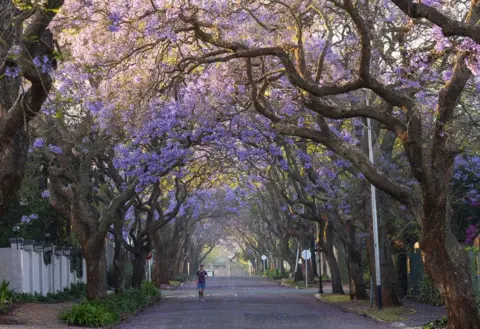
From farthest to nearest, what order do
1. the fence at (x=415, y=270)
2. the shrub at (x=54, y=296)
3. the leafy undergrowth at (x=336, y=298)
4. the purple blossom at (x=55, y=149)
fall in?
the leafy undergrowth at (x=336, y=298) < the fence at (x=415, y=270) < the shrub at (x=54, y=296) < the purple blossom at (x=55, y=149)

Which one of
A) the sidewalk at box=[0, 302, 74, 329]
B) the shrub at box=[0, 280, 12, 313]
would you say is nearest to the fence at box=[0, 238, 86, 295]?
the sidewalk at box=[0, 302, 74, 329]

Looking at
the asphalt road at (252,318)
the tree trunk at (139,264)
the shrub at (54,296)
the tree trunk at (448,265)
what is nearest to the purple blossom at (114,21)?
the tree trunk at (448,265)

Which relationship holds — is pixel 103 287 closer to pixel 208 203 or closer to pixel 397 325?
pixel 397 325

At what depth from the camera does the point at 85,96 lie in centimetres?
2189

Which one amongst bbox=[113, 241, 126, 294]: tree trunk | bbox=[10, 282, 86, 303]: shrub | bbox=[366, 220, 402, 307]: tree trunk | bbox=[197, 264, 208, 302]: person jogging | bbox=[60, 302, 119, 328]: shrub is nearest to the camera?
bbox=[60, 302, 119, 328]: shrub

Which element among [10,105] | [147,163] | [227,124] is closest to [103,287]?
[147,163]

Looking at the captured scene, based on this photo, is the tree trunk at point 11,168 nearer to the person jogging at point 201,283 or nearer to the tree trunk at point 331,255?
the person jogging at point 201,283

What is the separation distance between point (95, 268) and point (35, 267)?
21.6 feet

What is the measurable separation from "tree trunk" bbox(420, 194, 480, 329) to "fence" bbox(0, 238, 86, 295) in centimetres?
1795

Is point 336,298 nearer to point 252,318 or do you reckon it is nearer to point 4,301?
point 252,318

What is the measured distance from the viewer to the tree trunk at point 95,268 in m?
25.8

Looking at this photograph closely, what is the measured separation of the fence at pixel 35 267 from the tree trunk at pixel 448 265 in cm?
1795

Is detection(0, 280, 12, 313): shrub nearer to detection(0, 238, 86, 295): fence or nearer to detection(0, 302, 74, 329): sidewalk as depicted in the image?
detection(0, 302, 74, 329): sidewalk

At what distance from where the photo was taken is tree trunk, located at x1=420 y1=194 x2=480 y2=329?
1516cm
